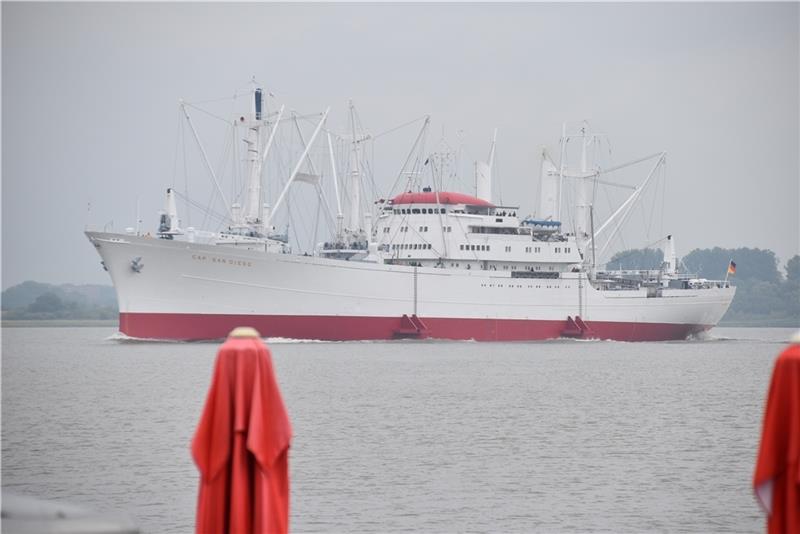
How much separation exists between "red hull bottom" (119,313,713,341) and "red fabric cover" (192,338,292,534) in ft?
180

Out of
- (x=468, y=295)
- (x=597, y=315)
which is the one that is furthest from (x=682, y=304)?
(x=468, y=295)

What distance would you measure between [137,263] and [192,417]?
97.4ft

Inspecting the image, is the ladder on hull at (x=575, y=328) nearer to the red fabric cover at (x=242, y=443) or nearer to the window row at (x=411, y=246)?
the window row at (x=411, y=246)

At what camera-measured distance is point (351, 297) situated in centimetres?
6769

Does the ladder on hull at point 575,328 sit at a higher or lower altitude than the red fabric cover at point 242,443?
higher

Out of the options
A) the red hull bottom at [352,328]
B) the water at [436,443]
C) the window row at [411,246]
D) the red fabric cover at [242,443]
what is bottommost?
the water at [436,443]

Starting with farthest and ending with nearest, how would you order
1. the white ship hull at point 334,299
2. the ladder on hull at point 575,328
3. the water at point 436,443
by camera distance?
the ladder on hull at point 575,328
the white ship hull at point 334,299
the water at point 436,443

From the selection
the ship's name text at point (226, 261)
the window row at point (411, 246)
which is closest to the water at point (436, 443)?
the ship's name text at point (226, 261)

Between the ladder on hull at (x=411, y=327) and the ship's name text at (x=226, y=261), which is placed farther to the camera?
the ladder on hull at (x=411, y=327)

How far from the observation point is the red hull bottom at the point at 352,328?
2522 inches

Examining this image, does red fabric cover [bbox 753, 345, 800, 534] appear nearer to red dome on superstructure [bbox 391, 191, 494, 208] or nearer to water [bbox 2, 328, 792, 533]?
water [bbox 2, 328, 792, 533]

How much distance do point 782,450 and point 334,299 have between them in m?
58.7

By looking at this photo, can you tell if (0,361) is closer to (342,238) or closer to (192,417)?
(342,238)

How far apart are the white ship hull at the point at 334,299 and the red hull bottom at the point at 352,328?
6 centimetres
